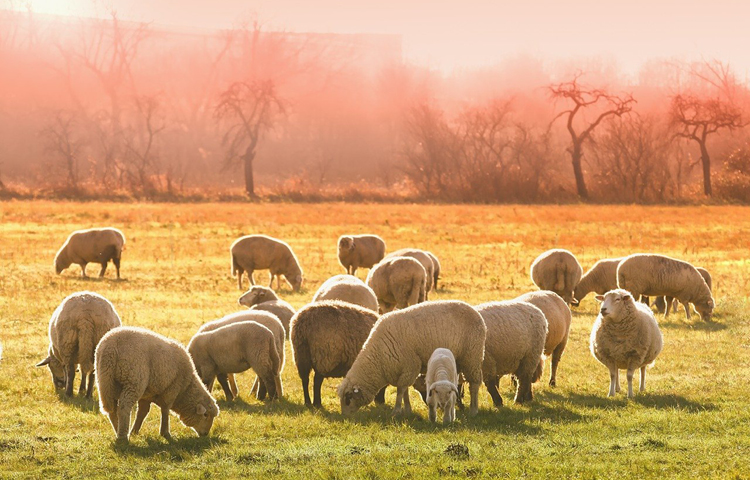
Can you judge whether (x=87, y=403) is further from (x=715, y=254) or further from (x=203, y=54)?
(x=203, y=54)

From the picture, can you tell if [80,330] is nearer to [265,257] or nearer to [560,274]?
Answer: [560,274]

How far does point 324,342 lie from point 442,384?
7.20ft

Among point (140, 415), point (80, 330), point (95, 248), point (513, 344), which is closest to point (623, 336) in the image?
point (513, 344)

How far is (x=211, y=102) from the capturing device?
101188 mm

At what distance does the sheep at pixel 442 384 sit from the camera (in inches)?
416

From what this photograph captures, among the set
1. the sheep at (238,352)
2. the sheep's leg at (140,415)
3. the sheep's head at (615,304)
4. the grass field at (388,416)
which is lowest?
the grass field at (388,416)

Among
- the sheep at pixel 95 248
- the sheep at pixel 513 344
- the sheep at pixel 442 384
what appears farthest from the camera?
the sheep at pixel 95 248

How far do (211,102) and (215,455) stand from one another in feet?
308

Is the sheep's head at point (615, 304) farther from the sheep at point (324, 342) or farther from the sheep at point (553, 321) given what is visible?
the sheep at point (324, 342)

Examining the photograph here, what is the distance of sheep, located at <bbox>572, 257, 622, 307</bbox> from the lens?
21.4m

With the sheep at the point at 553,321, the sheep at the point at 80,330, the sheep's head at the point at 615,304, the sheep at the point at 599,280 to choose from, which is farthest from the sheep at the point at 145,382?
the sheep at the point at 599,280

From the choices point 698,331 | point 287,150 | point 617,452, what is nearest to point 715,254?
point 698,331

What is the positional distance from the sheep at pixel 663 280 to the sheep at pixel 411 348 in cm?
904

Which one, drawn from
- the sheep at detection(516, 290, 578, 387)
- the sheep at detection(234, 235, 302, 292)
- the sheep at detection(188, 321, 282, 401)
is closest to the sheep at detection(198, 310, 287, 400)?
the sheep at detection(188, 321, 282, 401)
